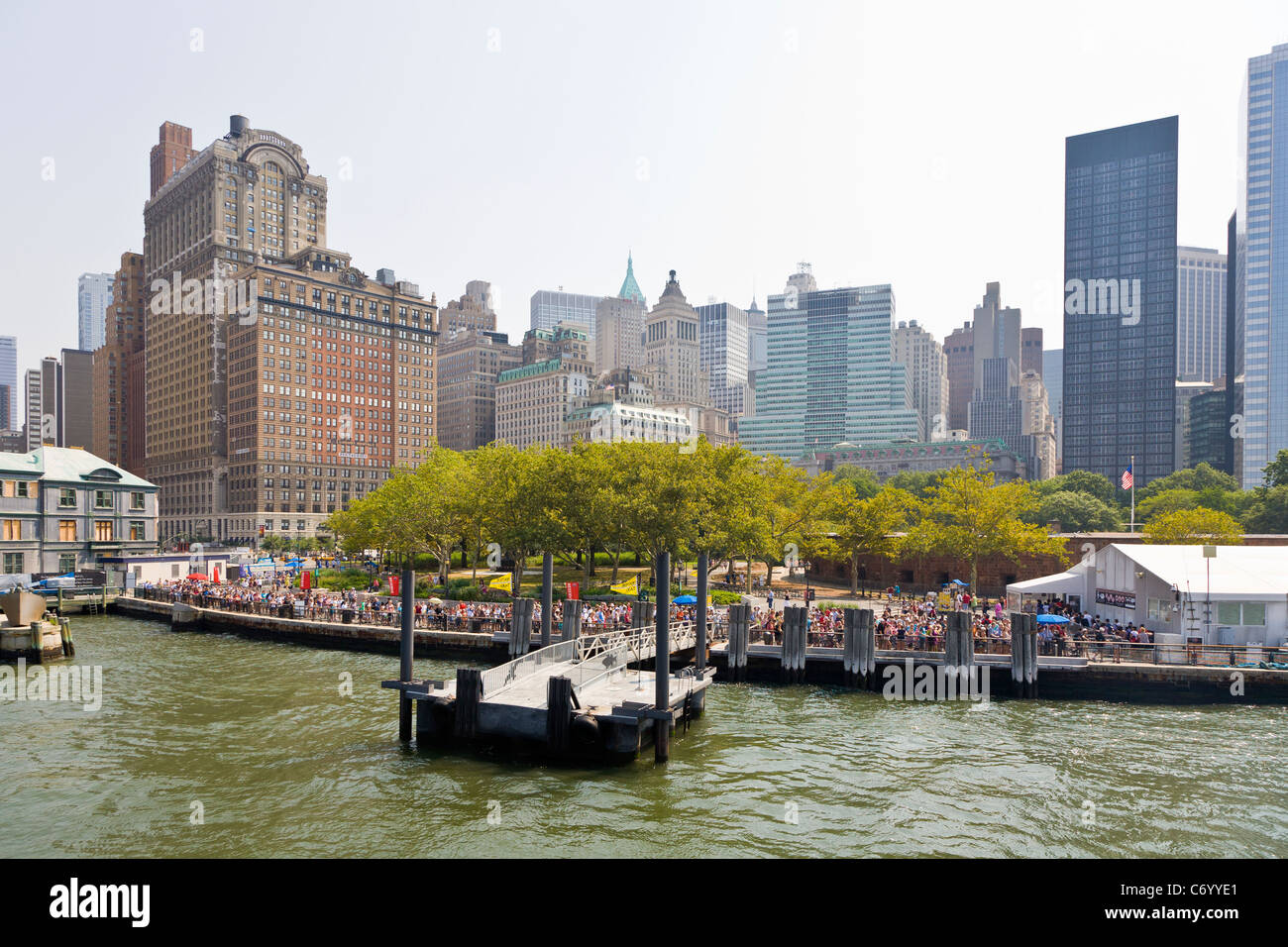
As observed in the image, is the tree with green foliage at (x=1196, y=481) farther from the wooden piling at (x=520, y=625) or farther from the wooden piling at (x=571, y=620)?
the wooden piling at (x=520, y=625)

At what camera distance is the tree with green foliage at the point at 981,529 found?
5366 centimetres

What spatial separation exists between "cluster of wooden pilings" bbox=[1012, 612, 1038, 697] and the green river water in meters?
1.49

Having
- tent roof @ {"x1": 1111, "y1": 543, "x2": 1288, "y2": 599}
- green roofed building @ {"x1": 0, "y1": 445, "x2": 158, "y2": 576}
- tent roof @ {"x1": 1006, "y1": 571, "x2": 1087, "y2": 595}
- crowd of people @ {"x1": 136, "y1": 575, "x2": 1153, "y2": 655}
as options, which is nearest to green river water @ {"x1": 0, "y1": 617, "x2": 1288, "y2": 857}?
crowd of people @ {"x1": 136, "y1": 575, "x2": 1153, "y2": 655}

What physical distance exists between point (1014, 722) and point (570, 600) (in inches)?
793

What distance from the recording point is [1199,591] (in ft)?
108

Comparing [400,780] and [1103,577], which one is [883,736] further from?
[1103,577]

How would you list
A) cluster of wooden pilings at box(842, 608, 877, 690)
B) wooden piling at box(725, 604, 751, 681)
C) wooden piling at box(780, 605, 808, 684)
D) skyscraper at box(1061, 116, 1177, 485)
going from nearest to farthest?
cluster of wooden pilings at box(842, 608, 877, 690)
wooden piling at box(780, 605, 808, 684)
wooden piling at box(725, 604, 751, 681)
skyscraper at box(1061, 116, 1177, 485)

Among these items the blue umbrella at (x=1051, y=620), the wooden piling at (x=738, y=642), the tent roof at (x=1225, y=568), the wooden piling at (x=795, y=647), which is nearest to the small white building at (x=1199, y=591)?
the tent roof at (x=1225, y=568)

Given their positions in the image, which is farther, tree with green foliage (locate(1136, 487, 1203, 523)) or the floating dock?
tree with green foliage (locate(1136, 487, 1203, 523))

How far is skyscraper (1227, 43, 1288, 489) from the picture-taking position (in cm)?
15662

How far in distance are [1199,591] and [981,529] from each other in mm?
22183

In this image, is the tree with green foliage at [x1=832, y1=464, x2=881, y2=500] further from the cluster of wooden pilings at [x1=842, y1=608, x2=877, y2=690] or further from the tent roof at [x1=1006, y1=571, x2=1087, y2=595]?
the cluster of wooden pilings at [x1=842, y1=608, x2=877, y2=690]

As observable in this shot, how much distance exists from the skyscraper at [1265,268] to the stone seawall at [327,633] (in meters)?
171
